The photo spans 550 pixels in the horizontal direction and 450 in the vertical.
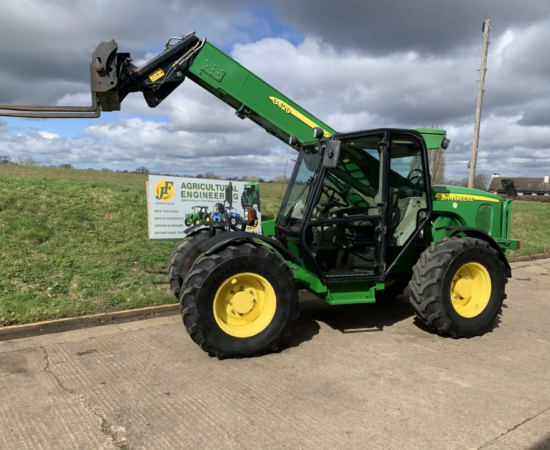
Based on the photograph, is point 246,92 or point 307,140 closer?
point 246,92

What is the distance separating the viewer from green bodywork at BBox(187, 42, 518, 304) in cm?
513

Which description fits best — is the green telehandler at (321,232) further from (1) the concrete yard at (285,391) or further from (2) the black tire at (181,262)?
(1) the concrete yard at (285,391)

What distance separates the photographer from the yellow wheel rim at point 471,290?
5.26 m

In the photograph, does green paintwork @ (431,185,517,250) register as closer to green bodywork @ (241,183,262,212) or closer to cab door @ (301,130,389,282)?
cab door @ (301,130,389,282)

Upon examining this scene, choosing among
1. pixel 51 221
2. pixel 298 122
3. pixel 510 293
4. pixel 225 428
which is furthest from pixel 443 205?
pixel 51 221

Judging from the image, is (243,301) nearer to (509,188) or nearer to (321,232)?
(321,232)

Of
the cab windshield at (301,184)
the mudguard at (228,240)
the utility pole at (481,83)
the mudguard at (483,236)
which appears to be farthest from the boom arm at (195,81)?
the utility pole at (481,83)

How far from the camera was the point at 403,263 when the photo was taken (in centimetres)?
580

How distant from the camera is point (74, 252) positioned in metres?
7.09

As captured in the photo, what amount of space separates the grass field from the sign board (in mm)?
674

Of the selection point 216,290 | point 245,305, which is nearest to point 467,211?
point 245,305

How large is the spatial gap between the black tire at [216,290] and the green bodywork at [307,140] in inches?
25.5

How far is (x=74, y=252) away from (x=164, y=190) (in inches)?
70.5

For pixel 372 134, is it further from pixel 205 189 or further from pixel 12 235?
pixel 12 235
